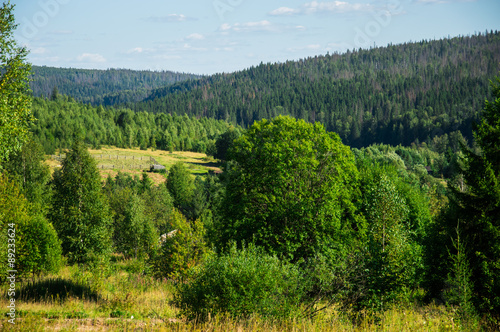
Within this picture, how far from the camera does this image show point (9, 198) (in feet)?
75.7

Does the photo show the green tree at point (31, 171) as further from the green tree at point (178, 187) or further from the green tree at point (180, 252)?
the green tree at point (178, 187)

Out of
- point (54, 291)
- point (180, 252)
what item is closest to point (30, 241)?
point (54, 291)

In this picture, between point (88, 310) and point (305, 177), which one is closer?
point (88, 310)

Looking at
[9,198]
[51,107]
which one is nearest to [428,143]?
[51,107]

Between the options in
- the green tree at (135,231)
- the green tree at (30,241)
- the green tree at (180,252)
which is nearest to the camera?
the green tree at (30,241)

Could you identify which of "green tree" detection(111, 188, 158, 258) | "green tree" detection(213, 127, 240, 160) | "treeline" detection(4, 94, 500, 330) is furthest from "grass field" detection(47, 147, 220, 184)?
"treeline" detection(4, 94, 500, 330)

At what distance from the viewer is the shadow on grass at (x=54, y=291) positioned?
1780 cm

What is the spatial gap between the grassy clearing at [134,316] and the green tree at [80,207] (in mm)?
6958

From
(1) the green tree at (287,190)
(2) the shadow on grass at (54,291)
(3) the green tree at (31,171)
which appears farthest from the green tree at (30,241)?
(3) the green tree at (31,171)

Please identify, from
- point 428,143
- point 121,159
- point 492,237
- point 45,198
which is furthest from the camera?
point 428,143

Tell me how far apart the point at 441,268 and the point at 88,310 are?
15.3 meters

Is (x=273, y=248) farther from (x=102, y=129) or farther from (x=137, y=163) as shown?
(x=102, y=129)

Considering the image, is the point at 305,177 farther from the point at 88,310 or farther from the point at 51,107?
the point at 51,107

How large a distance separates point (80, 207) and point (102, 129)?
150104 millimetres
